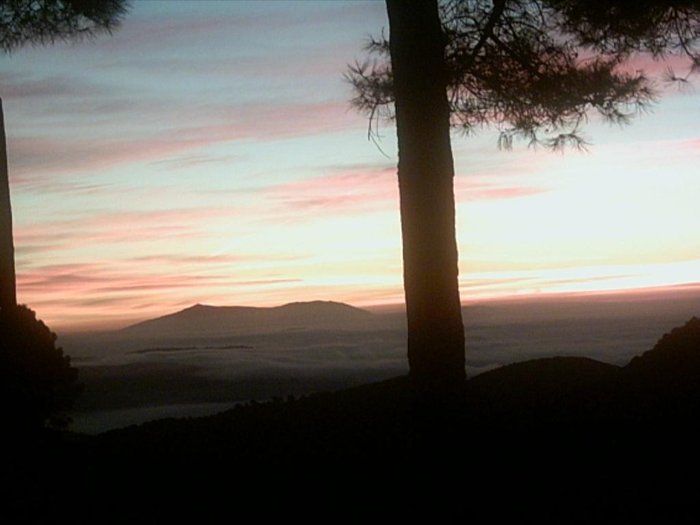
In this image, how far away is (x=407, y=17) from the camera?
8.27m

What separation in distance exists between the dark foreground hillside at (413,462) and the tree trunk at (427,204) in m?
0.46

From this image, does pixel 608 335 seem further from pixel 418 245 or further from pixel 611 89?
pixel 418 245

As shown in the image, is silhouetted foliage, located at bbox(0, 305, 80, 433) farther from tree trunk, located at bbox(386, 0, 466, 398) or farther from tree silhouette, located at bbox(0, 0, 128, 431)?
tree trunk, located at bbox(386, 0, 466, 398)

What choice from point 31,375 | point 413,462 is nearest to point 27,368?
point 31,375

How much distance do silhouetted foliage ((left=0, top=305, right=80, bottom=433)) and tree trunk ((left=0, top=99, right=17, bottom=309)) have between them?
28.5 inches

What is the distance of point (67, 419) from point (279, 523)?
4.53 m

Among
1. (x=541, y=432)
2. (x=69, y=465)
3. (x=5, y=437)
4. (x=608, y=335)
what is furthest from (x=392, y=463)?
(x=608, y=335)

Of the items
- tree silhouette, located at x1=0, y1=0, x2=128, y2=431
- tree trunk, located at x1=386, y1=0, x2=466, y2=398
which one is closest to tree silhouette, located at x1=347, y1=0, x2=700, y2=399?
tree trunk, located at x1=386, y1=0, x2=466, y2=398

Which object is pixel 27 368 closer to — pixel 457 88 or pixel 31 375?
pixel 31 375

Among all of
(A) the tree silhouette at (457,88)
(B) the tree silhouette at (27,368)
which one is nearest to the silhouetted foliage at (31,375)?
(B) the tree silhouette at (27,368)

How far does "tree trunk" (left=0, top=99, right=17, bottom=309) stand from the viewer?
1107cm

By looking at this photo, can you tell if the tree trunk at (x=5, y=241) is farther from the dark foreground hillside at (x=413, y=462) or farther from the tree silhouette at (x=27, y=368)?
the dark foreground hillside at (x=413, y=462)

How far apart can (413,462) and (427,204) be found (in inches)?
83.6

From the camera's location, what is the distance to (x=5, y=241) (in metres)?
11.6
